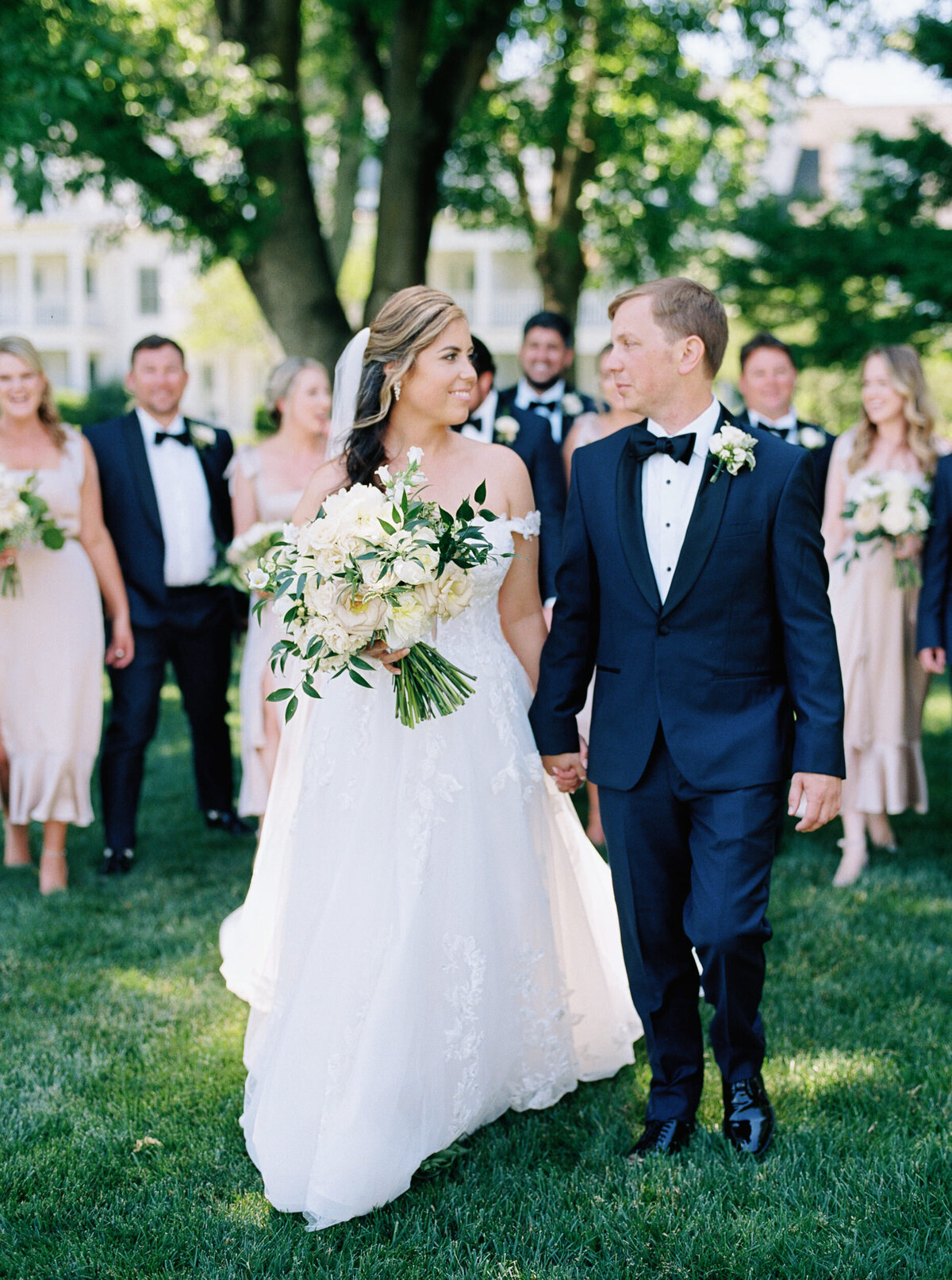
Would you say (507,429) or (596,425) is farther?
(596,425)

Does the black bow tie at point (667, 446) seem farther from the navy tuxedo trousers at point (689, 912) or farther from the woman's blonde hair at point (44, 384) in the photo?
the woman's blonde hair at point (44, 384)

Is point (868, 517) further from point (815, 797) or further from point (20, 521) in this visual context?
point (20, 521)

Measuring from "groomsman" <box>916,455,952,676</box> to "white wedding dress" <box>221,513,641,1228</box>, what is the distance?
2.88m

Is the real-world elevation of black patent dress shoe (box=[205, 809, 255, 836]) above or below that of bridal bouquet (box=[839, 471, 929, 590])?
below

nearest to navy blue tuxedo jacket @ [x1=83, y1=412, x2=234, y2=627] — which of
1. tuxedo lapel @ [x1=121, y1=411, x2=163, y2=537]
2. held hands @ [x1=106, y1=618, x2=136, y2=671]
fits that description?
tuxedo lapel @ [x1=121, y1=411, x2=163, y2=537]

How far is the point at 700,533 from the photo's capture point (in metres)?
3.63

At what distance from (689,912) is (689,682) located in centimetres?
71

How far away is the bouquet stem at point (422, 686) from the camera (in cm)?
365

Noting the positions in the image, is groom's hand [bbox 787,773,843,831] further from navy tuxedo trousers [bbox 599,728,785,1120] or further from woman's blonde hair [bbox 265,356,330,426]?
woman's blonde hair [bbox 265,356,330,426]

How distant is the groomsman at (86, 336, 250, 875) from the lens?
7.09 meters

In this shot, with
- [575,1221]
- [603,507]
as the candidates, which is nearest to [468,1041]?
[575,1221]

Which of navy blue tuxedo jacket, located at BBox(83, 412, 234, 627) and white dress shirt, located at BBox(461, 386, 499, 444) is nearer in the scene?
white dress shirt, located at BBox(461, 386, 499, 444)

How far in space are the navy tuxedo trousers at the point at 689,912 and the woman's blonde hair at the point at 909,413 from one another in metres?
3.73

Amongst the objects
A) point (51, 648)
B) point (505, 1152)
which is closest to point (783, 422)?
point (51, 648)
